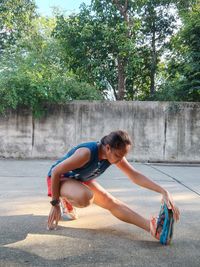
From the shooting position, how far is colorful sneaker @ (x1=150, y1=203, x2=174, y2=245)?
303 centimetres

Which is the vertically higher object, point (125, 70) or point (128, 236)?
point (125, 70)

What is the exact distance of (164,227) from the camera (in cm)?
306

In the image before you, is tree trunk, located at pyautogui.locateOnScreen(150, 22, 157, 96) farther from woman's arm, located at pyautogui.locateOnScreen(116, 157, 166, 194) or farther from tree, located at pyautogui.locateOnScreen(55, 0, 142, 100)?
woman's arm, located at pyautogui.locateOnScreen(116, 157, 166, 194)

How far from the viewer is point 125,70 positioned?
40.2 feet

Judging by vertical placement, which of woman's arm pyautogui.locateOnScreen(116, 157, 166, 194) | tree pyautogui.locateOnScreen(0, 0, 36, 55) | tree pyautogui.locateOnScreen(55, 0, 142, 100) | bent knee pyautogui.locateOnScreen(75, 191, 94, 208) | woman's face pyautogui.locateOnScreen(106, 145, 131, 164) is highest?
tree pyautogui.locateOnScreen(0, 0, 36, 55)

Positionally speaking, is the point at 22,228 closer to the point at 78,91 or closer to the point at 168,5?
the point at 78,91

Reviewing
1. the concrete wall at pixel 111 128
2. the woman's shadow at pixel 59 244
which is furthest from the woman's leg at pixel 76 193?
the concrete wall at pixel 111 128

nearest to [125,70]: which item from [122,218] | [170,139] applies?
[170,139]

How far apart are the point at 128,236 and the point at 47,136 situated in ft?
25.7

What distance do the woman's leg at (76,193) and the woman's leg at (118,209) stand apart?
22cm

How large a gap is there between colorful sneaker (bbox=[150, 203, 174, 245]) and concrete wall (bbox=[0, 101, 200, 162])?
7799mm

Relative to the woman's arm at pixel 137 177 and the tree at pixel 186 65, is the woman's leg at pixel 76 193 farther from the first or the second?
the tree at pixel 186 65

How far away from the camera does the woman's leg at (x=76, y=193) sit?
3.27 meters

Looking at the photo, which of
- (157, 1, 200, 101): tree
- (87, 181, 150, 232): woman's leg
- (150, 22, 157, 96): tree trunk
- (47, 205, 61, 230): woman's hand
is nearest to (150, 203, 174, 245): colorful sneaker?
(87, 181, 150, 232): woman's leg
